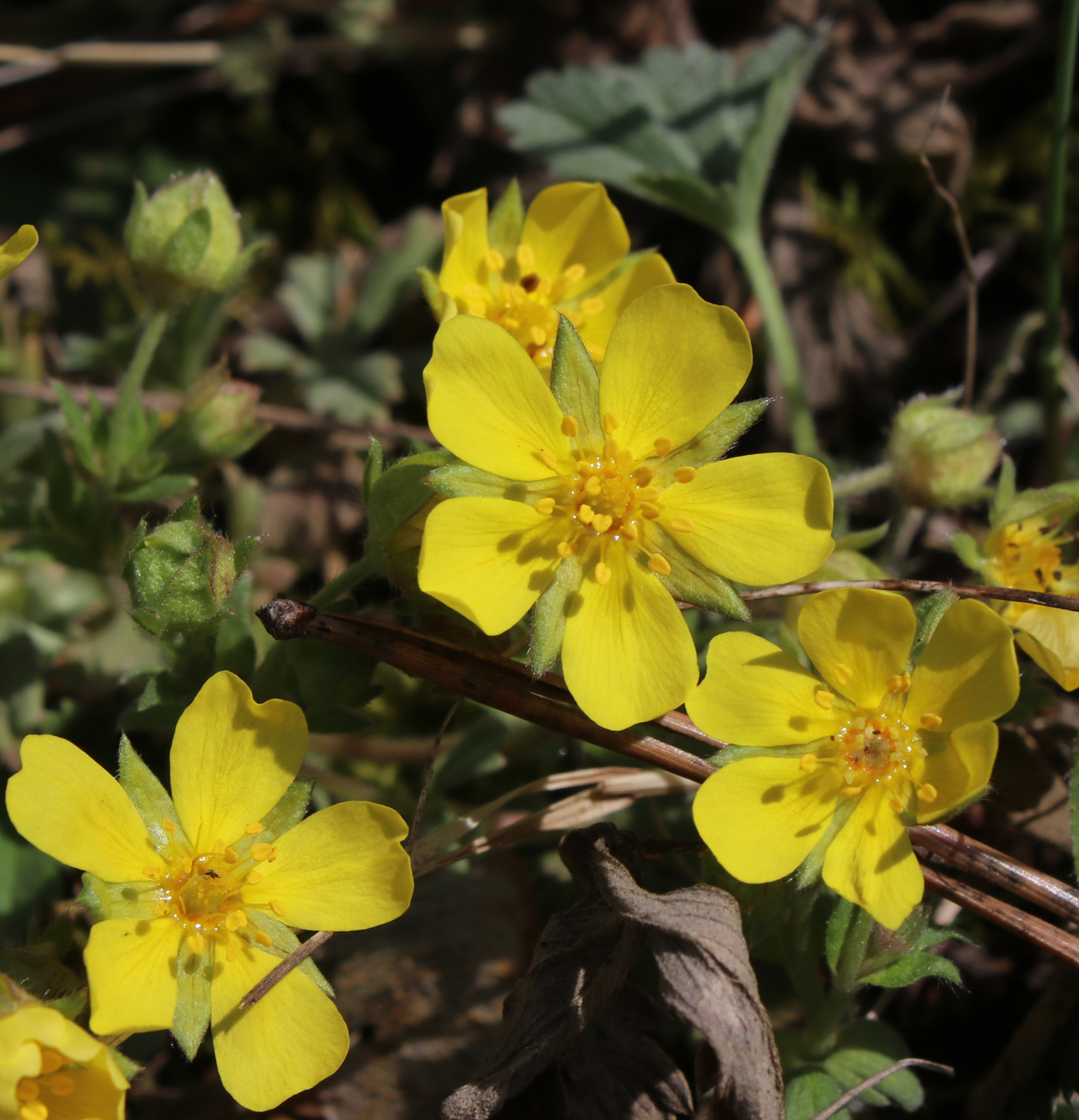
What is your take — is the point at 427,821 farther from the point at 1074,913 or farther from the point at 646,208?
the point at 646,208

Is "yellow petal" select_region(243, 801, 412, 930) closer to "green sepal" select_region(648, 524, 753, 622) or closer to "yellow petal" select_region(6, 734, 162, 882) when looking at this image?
"yellow petal" select_region(6, 734, 162, 882)

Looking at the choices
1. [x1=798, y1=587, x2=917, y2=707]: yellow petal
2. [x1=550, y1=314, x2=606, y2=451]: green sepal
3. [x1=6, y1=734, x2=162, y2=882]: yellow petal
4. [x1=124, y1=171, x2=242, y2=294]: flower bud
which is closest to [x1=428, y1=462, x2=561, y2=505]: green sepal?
[x1=550, y1=314, x2=606, y2=451]: green sepal

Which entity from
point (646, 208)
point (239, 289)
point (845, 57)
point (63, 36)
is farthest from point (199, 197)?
point (845, 57)

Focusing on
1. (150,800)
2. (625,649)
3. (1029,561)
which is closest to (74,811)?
(150,800)

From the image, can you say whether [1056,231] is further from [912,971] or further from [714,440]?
[912,971]

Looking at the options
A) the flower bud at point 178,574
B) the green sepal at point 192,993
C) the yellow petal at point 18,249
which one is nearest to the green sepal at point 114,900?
the green sepal at point 192,993
